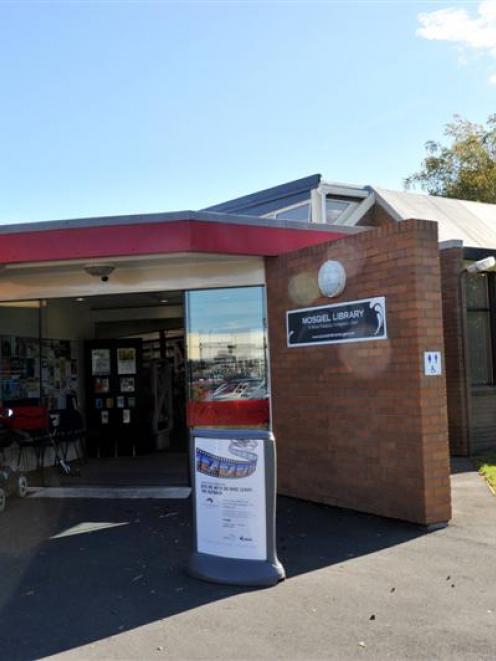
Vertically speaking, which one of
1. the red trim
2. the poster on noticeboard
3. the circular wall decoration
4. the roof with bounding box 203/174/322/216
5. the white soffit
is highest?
the roof with bounding box 203/174/322/216

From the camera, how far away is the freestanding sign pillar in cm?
536

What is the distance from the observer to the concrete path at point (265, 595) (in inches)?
166

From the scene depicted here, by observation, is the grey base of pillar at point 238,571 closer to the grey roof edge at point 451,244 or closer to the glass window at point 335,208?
the grey roof edge at point 451,244

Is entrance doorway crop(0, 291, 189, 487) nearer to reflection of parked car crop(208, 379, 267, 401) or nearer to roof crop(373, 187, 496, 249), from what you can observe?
reflection of parked car crop(208, 379, 267, 401)

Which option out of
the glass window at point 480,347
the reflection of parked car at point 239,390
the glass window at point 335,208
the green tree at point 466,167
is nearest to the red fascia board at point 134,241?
the reflection of parked car at point 239,390

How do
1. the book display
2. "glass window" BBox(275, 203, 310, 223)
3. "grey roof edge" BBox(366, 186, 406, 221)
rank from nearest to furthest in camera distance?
the book display < "grey roof edge" BBox(366, 186, 406, 221) < "glass window" BBox(275, 203, 310, 223)

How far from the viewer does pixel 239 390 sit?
9234mm

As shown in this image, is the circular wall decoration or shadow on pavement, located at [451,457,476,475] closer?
the circular wall decoration

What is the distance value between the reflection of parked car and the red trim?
66mm

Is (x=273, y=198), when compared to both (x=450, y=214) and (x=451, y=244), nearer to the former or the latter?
(x=450, y=214)

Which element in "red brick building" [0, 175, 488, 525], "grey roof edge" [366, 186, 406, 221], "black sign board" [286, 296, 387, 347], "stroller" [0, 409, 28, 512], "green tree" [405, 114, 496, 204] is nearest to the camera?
"red brick building" [0, 175, 488, 525]

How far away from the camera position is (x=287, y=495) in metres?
8.75

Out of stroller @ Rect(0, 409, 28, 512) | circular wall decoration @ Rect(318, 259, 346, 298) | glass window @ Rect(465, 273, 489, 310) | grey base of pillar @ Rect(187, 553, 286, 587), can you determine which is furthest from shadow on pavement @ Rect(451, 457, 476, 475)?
stroller @ Rect(0, 409, 28, 512)

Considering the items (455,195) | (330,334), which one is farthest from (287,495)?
(455,195)
